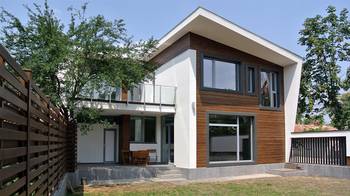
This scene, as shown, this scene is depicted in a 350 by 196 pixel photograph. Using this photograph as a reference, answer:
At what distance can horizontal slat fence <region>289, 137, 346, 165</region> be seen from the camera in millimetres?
15585

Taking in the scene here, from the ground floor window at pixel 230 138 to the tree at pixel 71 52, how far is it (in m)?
4.64

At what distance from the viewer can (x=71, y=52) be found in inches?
449

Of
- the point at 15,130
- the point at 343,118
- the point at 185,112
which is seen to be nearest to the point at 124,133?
the point at 185,112

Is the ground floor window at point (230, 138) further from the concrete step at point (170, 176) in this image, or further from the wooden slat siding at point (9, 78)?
the wooden slat siding at point (9, 78)

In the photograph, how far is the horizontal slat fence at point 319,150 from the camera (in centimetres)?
1559

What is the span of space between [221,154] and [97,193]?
6.90 meters

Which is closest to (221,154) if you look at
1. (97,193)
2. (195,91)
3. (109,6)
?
(195,91)

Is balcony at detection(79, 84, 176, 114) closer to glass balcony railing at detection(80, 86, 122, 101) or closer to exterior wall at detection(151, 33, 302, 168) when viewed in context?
glass balcony railing at detection(80, 86, 122, 101)

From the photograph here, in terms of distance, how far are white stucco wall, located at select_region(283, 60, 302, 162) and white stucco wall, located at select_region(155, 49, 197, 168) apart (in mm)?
6054

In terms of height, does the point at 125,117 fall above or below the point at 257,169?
above

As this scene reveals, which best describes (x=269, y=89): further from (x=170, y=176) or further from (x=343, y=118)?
(x=343, y=118)

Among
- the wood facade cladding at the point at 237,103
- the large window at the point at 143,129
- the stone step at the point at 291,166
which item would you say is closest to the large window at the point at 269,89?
the wood facade cladding at the point at 237,103

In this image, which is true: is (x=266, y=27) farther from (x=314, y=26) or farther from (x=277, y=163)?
(x=277, y=163)

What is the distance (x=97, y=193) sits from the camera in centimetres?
1071
